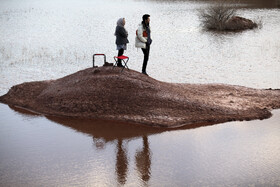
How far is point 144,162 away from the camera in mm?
8812

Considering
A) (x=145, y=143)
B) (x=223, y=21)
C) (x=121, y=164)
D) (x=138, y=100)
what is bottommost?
(x=121, y=164)

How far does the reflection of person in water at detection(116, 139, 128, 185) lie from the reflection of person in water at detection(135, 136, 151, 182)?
260 millimetres

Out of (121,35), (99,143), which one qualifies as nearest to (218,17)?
(121,35)

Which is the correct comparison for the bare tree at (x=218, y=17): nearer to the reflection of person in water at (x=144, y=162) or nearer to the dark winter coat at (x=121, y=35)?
the dark winter coat at (x=121, y=35)

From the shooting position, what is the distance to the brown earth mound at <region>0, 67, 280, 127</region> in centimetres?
1119

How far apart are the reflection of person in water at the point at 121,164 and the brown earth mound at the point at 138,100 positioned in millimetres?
1559

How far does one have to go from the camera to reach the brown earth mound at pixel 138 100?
11185 millimetres

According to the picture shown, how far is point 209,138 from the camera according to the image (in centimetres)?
1002

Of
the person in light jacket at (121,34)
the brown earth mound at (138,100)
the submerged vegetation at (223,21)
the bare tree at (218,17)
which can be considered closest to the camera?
the brown earth mound at (138,100)

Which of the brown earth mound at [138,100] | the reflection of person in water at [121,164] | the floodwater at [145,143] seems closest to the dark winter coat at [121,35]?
the brown earth mound at [138,100]

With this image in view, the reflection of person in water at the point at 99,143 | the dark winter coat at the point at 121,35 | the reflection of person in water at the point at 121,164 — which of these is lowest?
the reflection of person in water at the point at 121,164

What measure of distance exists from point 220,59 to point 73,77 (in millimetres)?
8551

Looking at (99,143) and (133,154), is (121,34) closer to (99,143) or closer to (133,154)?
(99,143)

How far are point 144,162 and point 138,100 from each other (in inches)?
118
